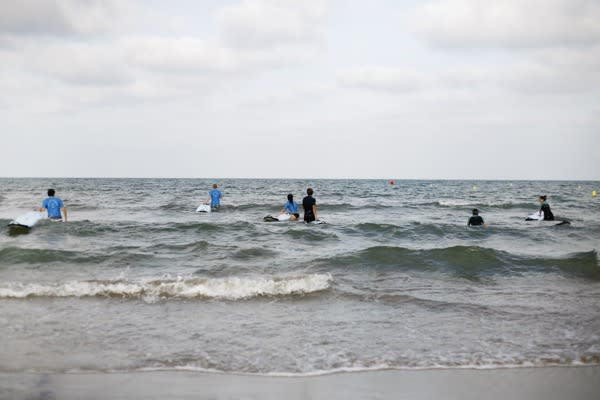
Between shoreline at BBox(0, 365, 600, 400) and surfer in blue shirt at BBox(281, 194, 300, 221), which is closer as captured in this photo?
shoreline at BBox(0, 365, 600, 400)

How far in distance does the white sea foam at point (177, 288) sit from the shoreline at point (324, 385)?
10.7 ft

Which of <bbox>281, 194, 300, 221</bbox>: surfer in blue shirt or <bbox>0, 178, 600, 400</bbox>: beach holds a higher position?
<bbox>281, 194, 300, 221</bbox>: surfer in blue shirt

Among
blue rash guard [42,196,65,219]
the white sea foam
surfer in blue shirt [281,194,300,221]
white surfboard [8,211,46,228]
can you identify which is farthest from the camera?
surfer in blue shirt [281,194,300,221]

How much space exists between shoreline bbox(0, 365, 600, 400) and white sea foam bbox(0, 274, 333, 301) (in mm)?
3253

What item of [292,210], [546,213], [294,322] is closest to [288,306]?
[294,322]

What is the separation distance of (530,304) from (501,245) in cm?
696

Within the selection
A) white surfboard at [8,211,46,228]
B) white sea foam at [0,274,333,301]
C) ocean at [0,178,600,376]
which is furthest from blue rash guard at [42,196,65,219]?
white sea foam at [0,274,333,301]

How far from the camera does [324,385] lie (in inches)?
163

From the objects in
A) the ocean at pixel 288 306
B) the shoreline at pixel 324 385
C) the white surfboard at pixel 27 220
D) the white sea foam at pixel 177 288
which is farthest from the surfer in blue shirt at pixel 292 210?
the shoreline at pixel 324 385

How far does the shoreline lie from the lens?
3.86 metres

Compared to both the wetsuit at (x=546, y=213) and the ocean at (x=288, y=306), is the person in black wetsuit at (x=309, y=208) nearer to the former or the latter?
the ocean at (x=288, y=306)

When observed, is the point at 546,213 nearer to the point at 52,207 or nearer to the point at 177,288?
the point at 177,288

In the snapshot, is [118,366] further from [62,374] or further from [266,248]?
[266,248]

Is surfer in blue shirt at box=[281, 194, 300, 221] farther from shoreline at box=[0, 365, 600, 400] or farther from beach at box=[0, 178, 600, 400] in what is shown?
shoreline at box=[0, 365, 600, 400]
